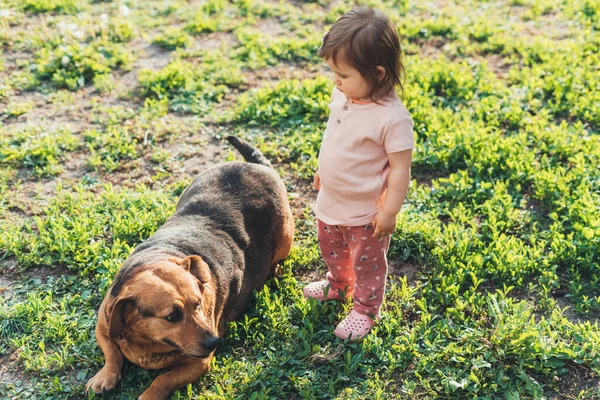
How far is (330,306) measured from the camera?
464cm

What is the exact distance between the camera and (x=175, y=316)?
3699 millimetres

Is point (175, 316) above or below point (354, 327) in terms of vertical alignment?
above

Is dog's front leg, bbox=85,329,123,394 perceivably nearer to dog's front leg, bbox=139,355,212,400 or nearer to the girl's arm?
dog's front leg, bbox=139,355,212,400

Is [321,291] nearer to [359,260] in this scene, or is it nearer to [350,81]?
[359,260]

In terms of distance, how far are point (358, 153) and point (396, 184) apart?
0.30 meters

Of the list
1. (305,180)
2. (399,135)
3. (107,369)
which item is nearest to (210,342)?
(107,369)

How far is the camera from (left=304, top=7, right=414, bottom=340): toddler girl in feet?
11.4

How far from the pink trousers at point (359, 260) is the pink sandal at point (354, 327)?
0.15 feet

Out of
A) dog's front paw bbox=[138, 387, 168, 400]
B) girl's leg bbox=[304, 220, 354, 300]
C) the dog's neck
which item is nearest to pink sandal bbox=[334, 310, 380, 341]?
girl's leg bbox=[304, 220, 354, 300]

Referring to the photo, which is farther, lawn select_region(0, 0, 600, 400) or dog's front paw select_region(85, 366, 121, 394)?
lawn select_region(0, 0, 600, 400)

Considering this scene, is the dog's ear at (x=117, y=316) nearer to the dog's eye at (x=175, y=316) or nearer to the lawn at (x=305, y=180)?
the dog's eye at (x=175, y=316)

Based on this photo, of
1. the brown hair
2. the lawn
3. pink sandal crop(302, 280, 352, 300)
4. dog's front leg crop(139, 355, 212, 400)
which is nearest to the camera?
the brown hair

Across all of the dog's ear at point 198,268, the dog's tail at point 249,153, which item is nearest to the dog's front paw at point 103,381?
the dog's ear at point 198,268

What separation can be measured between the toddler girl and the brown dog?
569mm
